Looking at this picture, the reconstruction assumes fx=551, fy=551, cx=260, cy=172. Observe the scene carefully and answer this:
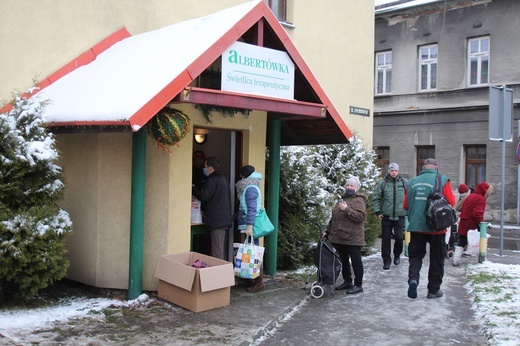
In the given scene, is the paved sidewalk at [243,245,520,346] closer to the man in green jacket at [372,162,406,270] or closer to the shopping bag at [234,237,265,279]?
the shopping bag at [234,237,265,279]

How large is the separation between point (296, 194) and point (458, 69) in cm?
1526

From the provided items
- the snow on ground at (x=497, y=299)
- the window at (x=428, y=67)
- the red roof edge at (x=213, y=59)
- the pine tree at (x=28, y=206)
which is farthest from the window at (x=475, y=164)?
the pine tree at (x=28, y=206)

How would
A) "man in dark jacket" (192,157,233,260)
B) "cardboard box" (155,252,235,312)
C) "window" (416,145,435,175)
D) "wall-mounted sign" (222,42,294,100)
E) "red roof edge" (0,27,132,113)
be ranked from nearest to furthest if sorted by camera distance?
"cardboard box" (155,252,235,312), "wall-mounted sign" (222,42,294,100), "man in dark jacket" (192,157,233,260), "red roof edge" (0,27,132,113), "window" (416,145,435,175)

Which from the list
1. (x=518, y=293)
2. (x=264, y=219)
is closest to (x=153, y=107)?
(x=264, y=219)

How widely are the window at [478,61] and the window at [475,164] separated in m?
2.56

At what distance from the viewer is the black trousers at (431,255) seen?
7066 mm

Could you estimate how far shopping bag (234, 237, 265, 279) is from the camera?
7145 millimetres

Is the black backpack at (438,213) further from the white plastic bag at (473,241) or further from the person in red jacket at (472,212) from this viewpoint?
the white plastic bag at (473,241)

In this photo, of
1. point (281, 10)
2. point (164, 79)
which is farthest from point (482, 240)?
point (281, 10)

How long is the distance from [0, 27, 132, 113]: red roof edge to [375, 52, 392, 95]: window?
55.9ft

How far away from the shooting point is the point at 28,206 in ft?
19.7

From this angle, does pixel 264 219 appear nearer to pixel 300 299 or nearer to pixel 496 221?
pixel 300 299

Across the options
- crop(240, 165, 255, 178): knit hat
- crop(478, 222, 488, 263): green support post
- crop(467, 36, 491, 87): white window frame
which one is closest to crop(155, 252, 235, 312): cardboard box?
crop(240, 165, 255, 178): knit hat

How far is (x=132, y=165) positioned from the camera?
6.57m
